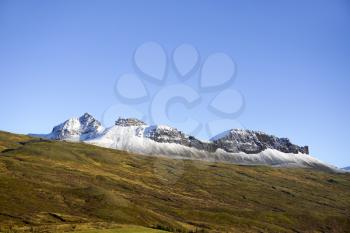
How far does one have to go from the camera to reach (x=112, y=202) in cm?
17550

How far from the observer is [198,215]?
7510 inches

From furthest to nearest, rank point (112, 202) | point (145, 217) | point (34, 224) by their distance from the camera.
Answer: point (112, 202) < point (145, 217) < point (34, 224)

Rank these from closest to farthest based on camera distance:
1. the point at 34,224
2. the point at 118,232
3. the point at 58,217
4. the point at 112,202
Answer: the point at 118,232 < the point at 34,224 < the point at 58,217 < the point at 112,202

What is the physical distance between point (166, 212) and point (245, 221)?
102 ft

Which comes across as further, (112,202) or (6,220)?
(112,202)

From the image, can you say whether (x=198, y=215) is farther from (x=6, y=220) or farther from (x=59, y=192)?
(x=6, y=220)

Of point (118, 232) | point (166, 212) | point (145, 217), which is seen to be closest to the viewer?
point (118, 232)

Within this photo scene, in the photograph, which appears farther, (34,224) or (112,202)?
(112,202)

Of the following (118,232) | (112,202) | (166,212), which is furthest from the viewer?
(166,212)

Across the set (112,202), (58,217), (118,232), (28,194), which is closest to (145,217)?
(112,202)

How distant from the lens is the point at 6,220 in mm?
134375

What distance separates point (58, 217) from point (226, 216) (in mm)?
75429

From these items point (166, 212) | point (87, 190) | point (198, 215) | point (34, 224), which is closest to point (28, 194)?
point (87, 190)

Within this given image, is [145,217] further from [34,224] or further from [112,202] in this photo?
[34,224]
